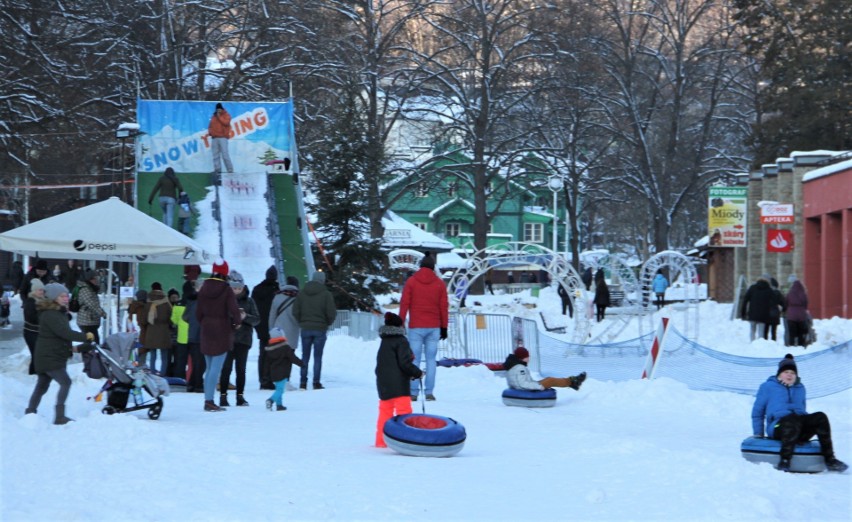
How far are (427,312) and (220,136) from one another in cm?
1698

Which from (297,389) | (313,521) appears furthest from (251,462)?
(297,389)

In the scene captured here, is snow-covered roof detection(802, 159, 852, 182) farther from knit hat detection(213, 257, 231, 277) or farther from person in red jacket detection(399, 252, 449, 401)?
knit hat detection(213, 257, 231, 277)

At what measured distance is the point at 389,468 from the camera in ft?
34.8

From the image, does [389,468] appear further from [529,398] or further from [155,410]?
[529,398]

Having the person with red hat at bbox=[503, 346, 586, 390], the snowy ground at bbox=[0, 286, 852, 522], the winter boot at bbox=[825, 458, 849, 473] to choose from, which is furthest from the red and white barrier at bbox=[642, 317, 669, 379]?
Result: the winter boot at bbox=[825, 458, 849, 473]

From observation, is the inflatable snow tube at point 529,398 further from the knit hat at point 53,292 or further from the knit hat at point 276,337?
the knit hat at point 53,292

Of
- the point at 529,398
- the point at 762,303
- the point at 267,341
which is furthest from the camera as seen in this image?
the point at 762,303

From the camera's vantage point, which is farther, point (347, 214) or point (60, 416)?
point (347, 214)

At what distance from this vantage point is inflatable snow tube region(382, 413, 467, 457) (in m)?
11.3

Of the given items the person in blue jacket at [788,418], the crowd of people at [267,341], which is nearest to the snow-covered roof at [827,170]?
the crowd of people at [267,341]

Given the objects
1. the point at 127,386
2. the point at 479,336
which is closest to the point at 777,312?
the point at 479,336

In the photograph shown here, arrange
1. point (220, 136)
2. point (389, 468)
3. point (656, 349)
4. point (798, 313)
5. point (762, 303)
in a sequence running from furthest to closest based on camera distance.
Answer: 1. point (220, 136)
2. point (762, 303)
3. point (798, 313)
4. point (656, 349)
5. point (389, 468)

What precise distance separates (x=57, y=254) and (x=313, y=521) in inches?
449

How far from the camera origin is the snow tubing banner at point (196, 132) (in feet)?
104
